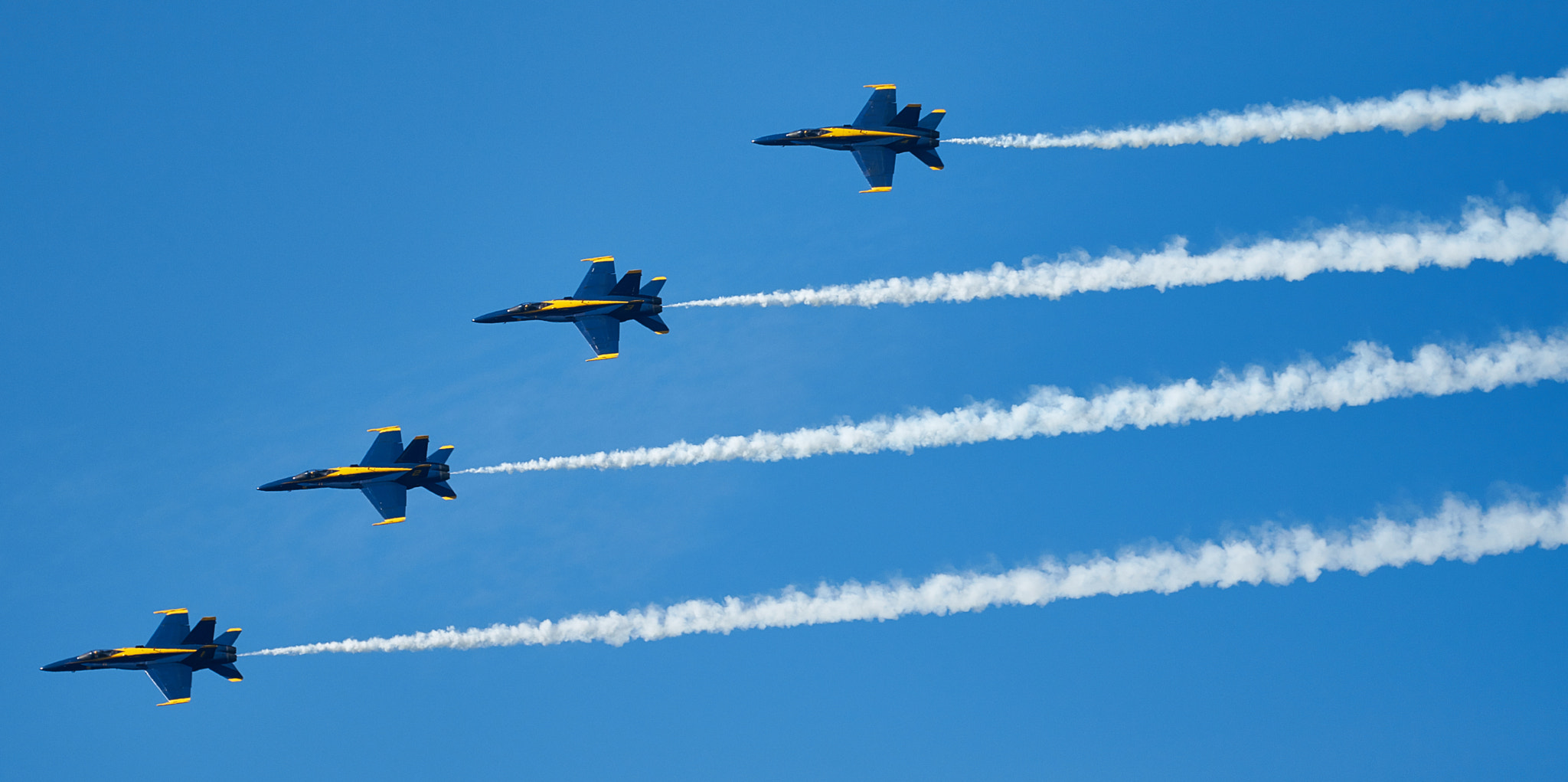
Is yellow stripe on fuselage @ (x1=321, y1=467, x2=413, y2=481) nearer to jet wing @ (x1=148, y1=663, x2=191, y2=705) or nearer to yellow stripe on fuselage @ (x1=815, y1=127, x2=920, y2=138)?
jet wing @ (x1=148, y1=663, x2=191, y2=705)

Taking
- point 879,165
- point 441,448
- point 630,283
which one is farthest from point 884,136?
point 441,448

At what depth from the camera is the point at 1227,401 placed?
169 ft

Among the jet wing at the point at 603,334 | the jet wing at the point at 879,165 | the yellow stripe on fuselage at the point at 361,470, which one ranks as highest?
the jet wing at the point at 879,165

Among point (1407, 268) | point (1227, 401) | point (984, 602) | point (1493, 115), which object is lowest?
point (984, 602)

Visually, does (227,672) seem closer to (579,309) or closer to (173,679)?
(173,679)

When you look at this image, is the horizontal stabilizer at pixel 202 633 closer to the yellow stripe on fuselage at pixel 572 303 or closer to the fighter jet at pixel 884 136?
the yellow stripe on fuselage at pixel 572 303

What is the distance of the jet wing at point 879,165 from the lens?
199ft

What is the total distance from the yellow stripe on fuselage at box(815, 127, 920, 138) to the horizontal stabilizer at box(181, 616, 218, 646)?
40.2 metres

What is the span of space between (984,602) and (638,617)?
16197mm

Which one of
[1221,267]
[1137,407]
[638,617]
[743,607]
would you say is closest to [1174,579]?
[1137,407]

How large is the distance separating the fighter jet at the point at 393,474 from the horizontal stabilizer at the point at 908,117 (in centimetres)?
2802

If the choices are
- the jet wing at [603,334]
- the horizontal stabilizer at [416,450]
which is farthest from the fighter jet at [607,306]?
the horizontal stabilizer at [416,450]

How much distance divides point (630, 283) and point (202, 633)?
28.2 m

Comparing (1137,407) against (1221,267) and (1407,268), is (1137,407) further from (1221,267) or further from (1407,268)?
(1407,268)
